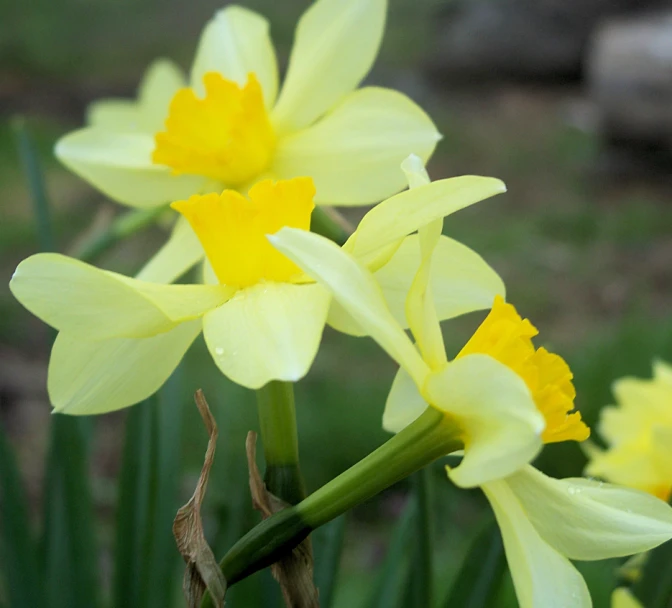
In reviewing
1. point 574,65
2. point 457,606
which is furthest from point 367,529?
point 574,65

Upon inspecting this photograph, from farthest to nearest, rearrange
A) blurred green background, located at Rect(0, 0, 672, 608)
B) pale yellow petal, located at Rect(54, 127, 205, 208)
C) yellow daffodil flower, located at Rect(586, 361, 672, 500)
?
blurred green background, located at Rect(0, 0, 672, 608)
pale yellow petal, located at Rect(54, 127, 205, 208)
yellow daffodil flower, located at Rect(586, 361, 672, 500)

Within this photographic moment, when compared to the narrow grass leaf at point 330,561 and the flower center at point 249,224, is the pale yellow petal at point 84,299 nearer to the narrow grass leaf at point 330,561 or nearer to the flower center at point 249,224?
the flower center at point 249,224

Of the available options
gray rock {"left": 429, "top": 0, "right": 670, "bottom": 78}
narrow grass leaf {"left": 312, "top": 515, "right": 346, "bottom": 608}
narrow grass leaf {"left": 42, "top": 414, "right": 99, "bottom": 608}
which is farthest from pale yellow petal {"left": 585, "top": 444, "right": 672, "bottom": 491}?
gray rock {"left": 429, "top": 0, "right": 670, "bottom": 78}

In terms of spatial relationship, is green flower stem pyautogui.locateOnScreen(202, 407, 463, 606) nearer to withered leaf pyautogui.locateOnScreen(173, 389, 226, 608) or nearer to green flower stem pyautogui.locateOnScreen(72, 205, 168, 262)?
withered leaf pyautogui.locateOnScreen(173, 389, 226, 608)

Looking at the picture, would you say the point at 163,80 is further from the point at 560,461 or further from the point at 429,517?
the point at 560,461

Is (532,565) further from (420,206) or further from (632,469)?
(632,469)
